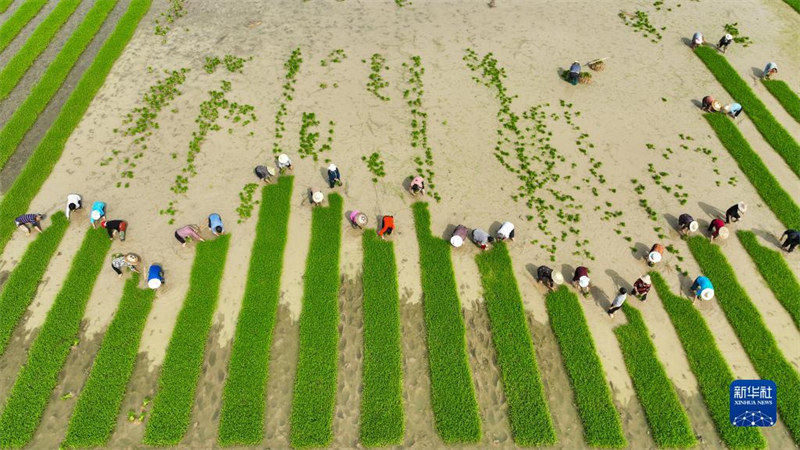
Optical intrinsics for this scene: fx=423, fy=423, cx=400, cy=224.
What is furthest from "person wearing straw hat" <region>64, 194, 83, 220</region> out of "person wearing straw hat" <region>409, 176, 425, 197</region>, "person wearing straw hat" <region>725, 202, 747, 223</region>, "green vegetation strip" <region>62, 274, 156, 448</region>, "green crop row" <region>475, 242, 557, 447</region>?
"person wearing straw hat" <region>725, 202, 747, 223</region>

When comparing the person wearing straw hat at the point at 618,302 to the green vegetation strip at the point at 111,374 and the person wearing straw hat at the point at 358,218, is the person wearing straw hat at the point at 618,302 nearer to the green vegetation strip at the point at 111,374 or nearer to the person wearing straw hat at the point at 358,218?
the person wearing straw hat at the point at 358,218

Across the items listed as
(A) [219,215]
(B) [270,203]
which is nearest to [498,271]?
(B) [270,203]

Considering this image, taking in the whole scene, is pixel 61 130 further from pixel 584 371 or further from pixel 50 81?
pixel 584 371

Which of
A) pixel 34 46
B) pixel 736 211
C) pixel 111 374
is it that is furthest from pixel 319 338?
pixel 34 46

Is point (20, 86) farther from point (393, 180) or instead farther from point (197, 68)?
point (393, 180)

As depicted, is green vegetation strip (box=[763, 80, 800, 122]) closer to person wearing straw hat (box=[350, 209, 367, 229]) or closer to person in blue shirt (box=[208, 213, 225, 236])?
person wearing straw hat (box=[350, 209, 367, 229])

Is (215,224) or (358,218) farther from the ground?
(358,218)
